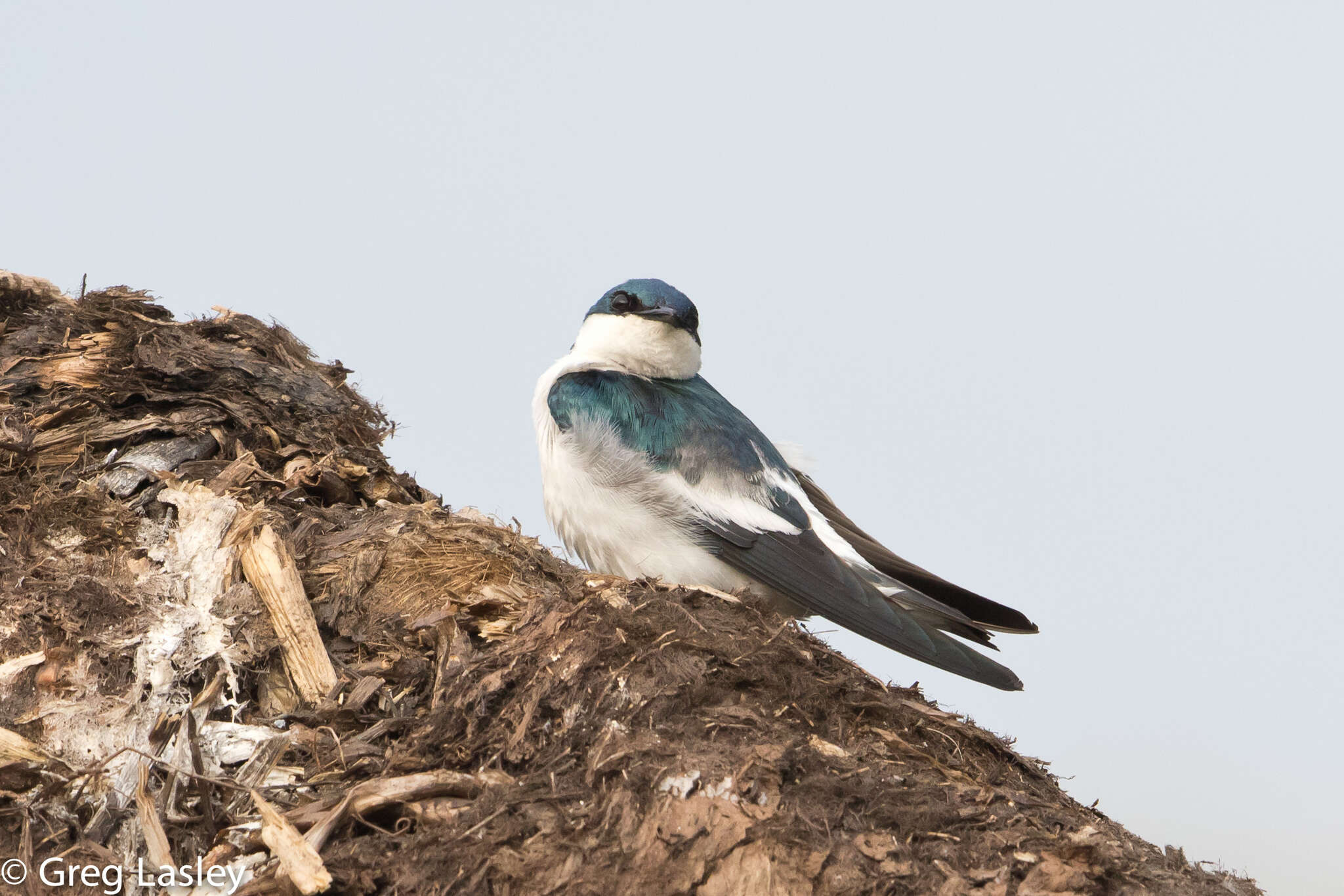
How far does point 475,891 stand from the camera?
3455mm

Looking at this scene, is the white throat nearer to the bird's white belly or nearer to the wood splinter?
the bird's white belly

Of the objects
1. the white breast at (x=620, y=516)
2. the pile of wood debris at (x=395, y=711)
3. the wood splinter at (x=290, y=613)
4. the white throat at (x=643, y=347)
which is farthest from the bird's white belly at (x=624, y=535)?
the wood splinter at (x=290, y=613)

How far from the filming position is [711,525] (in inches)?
230

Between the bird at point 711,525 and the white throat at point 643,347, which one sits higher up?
the white throat at point 643,347

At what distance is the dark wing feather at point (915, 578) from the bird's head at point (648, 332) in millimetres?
962

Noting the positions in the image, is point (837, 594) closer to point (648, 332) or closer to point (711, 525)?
point (711, 525)

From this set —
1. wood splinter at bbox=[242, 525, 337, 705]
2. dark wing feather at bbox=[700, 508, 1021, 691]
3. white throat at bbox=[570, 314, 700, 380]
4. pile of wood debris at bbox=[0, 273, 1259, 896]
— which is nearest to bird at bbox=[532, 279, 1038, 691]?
dark wing feather at bbox=[700, 508, 1021, 691]

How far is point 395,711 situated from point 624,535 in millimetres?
1815

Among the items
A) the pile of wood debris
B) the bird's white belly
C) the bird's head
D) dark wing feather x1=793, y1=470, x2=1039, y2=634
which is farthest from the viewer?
the bird's head

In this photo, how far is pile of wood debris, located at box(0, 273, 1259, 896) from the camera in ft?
11.9

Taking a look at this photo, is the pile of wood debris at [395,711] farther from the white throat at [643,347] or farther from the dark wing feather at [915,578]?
the white throat at [643,347]

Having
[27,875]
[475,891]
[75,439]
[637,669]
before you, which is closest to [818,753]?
[637,669]

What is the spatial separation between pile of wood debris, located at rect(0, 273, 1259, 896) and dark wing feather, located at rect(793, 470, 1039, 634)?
3.82 ft

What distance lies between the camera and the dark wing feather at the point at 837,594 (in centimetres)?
562
